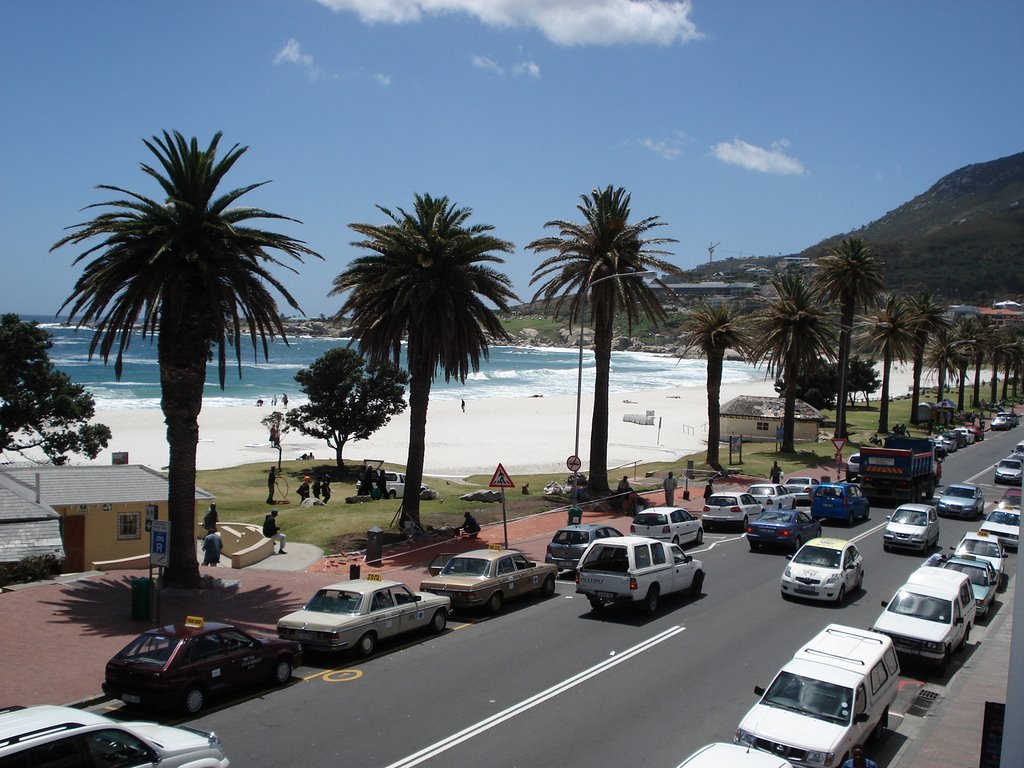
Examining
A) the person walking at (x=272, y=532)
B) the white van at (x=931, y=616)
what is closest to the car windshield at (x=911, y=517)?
the white van at (x=931, y=616)

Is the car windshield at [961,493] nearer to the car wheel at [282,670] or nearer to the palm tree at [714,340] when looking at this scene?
the palm tree at [714,340]

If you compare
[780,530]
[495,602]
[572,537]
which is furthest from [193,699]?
[780,530]

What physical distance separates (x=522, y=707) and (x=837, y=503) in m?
23.2

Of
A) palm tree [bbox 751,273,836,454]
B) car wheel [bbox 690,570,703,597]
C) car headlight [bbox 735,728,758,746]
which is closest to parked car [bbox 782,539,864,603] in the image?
car wheel [bbox 690,570,703,597]

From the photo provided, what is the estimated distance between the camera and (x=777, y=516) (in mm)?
28125

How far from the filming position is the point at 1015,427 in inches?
3342

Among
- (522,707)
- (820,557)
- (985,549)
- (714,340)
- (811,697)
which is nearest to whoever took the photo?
(811,697)

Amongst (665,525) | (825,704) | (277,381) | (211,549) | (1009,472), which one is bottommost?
(277,381)

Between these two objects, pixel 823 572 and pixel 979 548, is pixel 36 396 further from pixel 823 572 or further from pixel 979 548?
pixel 979 548

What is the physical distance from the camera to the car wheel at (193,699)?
12.5 metres

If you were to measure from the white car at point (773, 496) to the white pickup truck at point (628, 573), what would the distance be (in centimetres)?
1527

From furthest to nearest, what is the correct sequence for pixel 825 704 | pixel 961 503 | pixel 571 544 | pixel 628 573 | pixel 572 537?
1. pixel 961 503
2. pixel 572 537
3. pixel 571 544
4. pixel 628 573
5. pixel 825 704

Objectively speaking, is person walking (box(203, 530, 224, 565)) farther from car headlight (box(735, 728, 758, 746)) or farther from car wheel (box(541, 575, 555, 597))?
car headlight (box(735, 728, 758, 746))

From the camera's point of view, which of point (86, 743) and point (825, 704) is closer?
point (86, 743)
